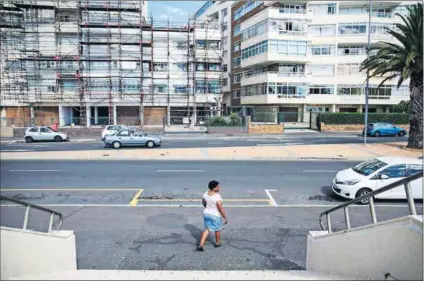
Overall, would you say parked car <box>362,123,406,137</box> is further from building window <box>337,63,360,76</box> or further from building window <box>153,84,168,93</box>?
building window <box>153,84,168,93</box>

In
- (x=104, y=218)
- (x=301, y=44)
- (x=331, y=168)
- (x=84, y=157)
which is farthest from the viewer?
(x=301, y=44)

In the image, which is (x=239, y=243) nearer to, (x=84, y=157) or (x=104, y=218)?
(x=104, y=218)

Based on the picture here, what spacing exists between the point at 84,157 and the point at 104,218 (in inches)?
489

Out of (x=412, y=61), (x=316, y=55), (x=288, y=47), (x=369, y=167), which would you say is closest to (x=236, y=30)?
(x=288, y=47)

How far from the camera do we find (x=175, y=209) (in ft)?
34.1

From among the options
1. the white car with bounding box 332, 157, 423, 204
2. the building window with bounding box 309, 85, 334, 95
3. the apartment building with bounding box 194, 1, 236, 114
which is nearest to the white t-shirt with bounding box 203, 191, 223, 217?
the white car with bounding box 332, 157, 423, 204

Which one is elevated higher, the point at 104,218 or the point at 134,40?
the point at 134,40

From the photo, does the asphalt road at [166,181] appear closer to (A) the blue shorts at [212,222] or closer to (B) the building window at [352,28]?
(A) the blue shorts at [212,222]

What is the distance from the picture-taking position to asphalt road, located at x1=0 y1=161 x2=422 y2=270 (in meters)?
6.93

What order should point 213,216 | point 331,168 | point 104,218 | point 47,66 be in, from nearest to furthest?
point 213,216 < point 104,218 < point 331,168 < point 47,66

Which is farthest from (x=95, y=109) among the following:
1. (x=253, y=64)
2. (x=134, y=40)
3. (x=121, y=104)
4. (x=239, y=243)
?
(x=239, y=243)

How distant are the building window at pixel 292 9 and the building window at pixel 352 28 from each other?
6036 mm

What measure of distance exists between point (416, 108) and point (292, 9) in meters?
30.1

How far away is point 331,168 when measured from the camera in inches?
699
